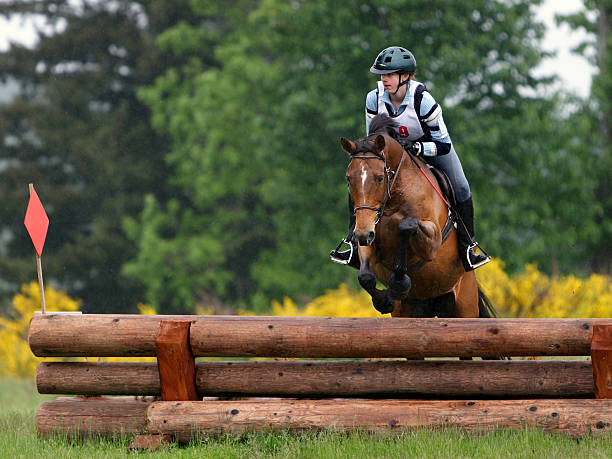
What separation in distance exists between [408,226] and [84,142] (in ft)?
75.3

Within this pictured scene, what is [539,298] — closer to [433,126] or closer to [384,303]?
[433,126]

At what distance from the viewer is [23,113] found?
28.4 m

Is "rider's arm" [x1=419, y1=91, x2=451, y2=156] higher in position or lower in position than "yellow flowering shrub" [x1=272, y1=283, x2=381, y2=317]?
higher

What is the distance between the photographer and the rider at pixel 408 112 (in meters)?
6.82

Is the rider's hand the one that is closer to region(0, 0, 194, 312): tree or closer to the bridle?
the bridle

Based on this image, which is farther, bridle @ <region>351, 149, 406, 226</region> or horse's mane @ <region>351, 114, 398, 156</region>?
horse's mane @ <region>351, 114, 398, 156</region>

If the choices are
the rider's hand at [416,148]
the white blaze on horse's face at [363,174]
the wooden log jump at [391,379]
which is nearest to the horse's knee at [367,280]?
the white blaze on horse's face at [363,174]

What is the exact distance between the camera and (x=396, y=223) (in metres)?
6.57

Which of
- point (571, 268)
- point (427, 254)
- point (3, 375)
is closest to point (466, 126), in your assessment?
point (571, 268)

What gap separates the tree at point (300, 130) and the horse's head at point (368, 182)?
10335 mm

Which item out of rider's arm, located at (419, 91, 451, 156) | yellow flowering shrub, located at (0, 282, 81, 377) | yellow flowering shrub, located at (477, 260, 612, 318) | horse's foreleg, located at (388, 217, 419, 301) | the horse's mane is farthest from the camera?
yellow flowering shrub, located at (0, 282, 81, 377)

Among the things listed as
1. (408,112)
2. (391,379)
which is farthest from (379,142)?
(391,379)

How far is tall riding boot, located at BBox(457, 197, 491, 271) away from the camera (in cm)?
722

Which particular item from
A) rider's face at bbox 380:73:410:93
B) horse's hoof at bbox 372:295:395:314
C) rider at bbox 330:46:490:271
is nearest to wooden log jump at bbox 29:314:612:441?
horse's hoof at bbox 372:295:395:314
